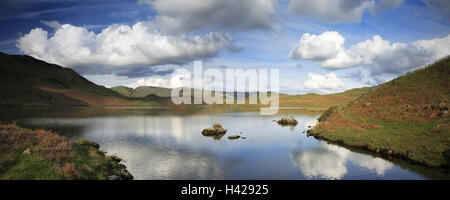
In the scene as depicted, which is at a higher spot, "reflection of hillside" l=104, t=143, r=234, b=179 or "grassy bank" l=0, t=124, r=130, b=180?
"grassy bank" l=0, t=124, r=130, b=180

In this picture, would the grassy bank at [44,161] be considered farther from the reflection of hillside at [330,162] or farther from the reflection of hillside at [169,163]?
the reflection of hillside at [330,162]

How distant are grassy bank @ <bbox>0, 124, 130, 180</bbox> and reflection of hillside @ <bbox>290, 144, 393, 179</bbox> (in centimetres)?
1902

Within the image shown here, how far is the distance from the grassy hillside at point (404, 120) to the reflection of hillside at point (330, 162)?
3563mm

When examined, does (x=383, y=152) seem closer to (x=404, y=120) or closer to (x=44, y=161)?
(x=404, y=120)

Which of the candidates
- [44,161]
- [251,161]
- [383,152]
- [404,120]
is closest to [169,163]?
[251,161]

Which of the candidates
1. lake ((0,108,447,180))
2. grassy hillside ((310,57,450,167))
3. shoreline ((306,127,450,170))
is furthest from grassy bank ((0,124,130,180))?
grassy hillside ((310,57,450,167))

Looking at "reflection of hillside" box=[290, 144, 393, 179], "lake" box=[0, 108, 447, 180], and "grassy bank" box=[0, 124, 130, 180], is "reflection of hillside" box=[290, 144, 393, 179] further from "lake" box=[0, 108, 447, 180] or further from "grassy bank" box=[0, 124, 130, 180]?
"grassy bank" box=[0, 124, 130, 180]

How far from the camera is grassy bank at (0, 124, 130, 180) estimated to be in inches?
603

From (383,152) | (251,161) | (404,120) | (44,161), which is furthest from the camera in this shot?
(404,120)

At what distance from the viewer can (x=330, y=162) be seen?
87.9ft

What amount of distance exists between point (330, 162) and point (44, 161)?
28.0 metres

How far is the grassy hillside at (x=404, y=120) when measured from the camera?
88.1ft
